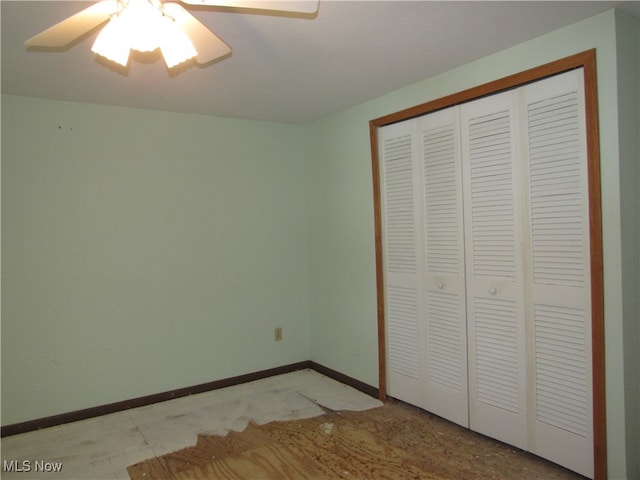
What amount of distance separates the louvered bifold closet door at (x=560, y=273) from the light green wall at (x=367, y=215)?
0.35ft

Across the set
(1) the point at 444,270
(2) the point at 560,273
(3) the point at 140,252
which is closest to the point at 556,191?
(2) the point at 560,273

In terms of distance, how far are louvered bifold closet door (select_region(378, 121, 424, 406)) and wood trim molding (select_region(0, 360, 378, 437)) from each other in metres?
0.37

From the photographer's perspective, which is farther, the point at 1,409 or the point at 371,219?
the point at 371,219

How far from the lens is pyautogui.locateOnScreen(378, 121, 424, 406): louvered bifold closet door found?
3.08 m

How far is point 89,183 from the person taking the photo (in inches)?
126

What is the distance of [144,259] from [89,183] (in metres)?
0.66

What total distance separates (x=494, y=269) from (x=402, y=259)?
2.41 ft

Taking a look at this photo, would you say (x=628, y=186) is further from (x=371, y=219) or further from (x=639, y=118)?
(x=371, y=219)

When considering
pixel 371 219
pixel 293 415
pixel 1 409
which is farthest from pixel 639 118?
pixel 1 409

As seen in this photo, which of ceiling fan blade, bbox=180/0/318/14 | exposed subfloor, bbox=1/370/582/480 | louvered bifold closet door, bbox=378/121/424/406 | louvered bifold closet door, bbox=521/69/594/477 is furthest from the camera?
louvered bifold closet door, bbox=378/121/424/406

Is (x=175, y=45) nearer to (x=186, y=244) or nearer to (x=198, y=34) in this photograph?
(x=198, y=34)
